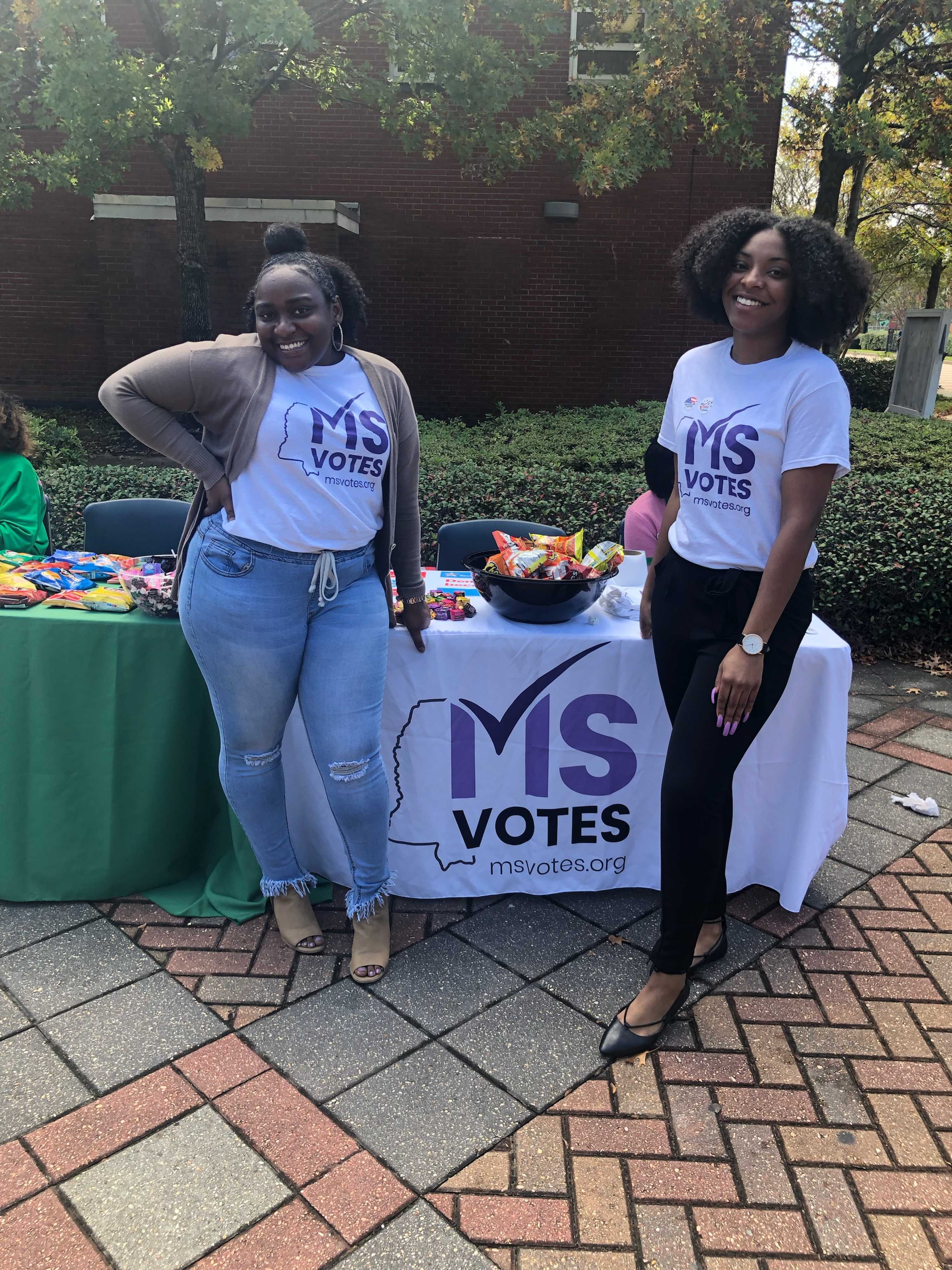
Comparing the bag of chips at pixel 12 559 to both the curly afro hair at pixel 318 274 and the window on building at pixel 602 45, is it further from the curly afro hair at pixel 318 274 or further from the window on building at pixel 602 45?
the window on building at pixel 602 45

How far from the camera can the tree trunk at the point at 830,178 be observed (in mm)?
10430

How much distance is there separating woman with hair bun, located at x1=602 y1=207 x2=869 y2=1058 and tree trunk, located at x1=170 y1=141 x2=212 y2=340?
24.8ft

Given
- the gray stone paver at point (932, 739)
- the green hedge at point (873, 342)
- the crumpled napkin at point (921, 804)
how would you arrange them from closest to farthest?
the crumpled napkin at point (921, 804) < the gray stone paver at point (932, 739) < the green hedge at point (873, 342)

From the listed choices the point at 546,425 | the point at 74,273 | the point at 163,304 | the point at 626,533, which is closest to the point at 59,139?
the point at 74,273

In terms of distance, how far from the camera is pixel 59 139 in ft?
35.3

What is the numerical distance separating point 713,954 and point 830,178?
10713 mm

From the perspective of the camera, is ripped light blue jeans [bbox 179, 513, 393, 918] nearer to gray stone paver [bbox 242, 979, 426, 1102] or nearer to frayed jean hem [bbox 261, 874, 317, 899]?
frayed jean hem [bbox 261, 874, 317, 899]

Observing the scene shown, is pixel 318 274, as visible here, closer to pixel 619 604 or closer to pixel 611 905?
pixel 619 604

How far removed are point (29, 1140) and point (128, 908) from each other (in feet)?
2.83

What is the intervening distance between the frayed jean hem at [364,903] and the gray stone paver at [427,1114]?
16.9 inches

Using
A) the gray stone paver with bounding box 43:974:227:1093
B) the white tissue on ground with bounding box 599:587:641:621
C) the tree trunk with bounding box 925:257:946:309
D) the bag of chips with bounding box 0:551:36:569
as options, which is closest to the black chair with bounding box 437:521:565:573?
the white tissue on ground with bounding box 599:587:641:621

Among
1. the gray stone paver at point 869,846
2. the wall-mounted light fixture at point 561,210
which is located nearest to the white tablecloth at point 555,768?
the gray stone paver at point 869,846

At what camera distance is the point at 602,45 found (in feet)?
31.3

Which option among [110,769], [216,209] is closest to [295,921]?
[110,769]
